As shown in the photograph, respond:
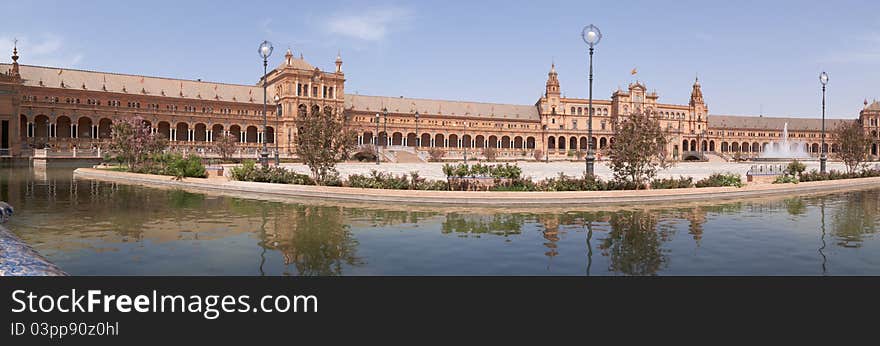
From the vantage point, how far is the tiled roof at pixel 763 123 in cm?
13800

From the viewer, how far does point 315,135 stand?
2522cm

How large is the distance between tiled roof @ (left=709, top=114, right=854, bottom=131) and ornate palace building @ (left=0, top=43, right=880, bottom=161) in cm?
34

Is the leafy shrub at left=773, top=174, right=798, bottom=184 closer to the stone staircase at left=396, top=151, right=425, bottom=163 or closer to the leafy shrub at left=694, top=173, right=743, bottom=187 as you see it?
the leafy shrub at left=694, top=173, right=743, bottom=187

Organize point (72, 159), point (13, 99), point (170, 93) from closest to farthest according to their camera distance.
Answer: point (72, 159) → point (13, 99) → point (170, 93)

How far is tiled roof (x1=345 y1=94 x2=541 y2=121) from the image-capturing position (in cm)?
10725

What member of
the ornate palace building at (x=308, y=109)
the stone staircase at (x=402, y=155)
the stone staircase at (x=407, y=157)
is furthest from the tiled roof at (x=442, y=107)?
the stone staircase at (x=407, y=157)

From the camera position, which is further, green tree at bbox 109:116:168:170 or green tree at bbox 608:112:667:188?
green tree at bbox 109:116:168:170

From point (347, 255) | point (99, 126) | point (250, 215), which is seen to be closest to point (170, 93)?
point (99, 126)

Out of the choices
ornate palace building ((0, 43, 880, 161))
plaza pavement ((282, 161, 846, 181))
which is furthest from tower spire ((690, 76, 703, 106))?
plaza pavement ((282, 161, 846, 181))

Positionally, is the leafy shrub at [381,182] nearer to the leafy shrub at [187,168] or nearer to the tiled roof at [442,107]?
the leafy shrub at [187,168]

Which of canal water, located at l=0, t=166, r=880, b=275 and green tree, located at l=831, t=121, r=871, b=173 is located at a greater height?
green tree, located at l=831, t=121, r=871, b=173
